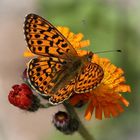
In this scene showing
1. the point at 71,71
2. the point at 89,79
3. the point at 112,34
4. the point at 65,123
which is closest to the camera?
the point at 89,79

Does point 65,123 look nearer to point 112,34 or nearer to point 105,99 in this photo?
point 105,99

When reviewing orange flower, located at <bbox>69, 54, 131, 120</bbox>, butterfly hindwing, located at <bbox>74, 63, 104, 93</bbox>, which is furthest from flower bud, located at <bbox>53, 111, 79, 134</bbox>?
butterfly hindwing, located at <bbox>74, 63, 104, 93</bbox>

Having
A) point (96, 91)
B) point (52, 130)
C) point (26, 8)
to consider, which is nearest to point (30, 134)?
point (52, 130)

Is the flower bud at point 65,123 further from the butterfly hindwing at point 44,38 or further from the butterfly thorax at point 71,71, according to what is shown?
the butterfly hindwing at point 44,38

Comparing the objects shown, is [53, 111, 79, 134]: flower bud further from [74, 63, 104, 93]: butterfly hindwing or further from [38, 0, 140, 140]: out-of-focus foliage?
[38, 0, 140, 140]: out-of-focus foliage

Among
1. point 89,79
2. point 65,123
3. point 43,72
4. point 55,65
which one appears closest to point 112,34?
point 55,65

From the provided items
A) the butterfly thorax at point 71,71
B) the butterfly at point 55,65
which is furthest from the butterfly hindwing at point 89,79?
the butterfly thorax at point 71,71
